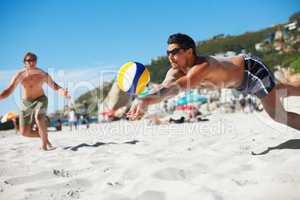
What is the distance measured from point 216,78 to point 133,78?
1.57m

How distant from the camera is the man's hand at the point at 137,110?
7.79ft

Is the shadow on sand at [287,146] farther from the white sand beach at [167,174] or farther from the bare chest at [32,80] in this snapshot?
the bare chest at [32,80]

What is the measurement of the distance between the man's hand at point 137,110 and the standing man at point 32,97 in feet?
9.10

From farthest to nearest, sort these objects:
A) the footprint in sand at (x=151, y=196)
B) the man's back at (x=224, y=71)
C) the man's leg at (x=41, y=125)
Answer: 1. the man's leg at (x=41, y=125)
2. the man's back at (x=224, y=71)
3. the footprint in sand at (x=151, y=196)

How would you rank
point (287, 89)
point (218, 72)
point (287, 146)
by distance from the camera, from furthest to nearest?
1. point (287, 89)
2. point (287, 146)
3. point (218, 72)

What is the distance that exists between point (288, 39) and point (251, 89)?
40.6 m

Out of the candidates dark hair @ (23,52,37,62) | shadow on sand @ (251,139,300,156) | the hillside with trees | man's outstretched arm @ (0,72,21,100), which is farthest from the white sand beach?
the hillside with trees

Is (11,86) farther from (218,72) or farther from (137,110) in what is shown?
(218,72)

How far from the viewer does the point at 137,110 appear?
94.0 inches

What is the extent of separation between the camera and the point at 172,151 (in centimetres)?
360

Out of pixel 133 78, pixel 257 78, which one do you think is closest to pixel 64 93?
pixel 133 78

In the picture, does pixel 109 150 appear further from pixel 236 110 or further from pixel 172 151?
pixel 236 110

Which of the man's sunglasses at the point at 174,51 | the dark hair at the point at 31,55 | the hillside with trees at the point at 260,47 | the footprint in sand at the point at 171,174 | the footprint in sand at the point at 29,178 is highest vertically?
the hillside with trees at the point at 260,47

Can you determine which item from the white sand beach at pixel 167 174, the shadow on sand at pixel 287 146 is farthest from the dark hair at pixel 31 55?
the shadow on sand at pixel 287 146
